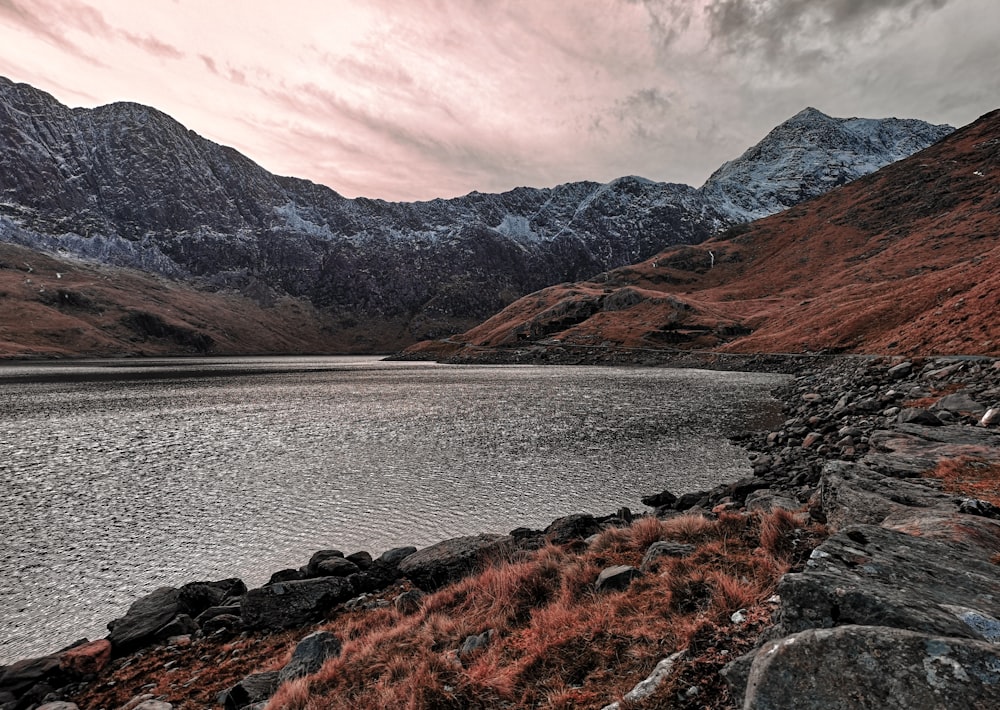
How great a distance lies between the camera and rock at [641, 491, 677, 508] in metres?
23.2

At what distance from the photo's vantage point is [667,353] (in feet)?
477

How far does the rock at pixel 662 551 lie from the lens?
1073cm

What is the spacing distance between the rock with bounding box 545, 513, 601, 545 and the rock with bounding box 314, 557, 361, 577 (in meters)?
7.58

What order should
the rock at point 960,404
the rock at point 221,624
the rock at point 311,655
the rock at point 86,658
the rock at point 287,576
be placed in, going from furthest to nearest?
the rock at point 960,404
the rock at point 287,576
the rock at point 221,624
the rock at point 86,658
the rock at point 311,655

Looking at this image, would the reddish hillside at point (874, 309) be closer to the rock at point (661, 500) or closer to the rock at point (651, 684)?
the rock at point (661, 500)

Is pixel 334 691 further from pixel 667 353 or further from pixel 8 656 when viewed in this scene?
pixel 667 353

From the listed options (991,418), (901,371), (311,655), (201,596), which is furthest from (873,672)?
(901,371)

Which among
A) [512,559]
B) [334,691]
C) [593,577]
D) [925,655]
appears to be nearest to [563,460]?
[512,559]

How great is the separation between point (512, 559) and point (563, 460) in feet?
64.2

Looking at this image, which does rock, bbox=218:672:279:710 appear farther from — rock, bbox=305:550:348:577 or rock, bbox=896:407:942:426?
rock, bbox=896:407:942:426

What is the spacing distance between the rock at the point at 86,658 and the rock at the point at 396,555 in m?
8.04

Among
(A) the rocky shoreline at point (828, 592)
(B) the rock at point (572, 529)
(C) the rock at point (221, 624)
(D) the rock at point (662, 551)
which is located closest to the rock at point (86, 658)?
(A) the rocky shoreline at point (828, 592)

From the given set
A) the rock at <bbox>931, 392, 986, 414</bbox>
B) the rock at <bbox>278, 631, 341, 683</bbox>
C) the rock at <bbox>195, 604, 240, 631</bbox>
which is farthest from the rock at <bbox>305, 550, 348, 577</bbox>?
the rock at <bbox>931, 392, 986, 414</bbox>

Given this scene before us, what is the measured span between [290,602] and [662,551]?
38.1ft
